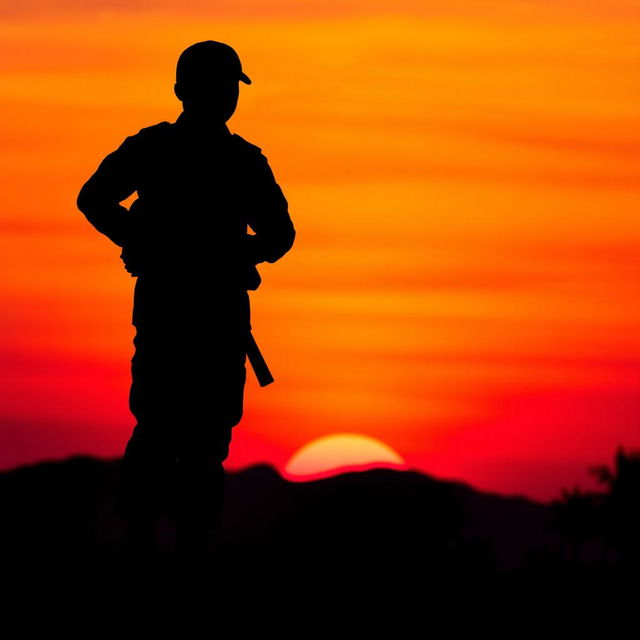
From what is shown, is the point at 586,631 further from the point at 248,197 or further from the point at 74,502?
the point at 74,502

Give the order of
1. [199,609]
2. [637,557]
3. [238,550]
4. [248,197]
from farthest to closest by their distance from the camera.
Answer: [637,557]
[238,550]
[248,197]
[199,609]

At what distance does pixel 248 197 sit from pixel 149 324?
4.05 ft

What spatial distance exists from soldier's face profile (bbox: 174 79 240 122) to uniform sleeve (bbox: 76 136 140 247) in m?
0.51

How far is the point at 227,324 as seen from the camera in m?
14.3

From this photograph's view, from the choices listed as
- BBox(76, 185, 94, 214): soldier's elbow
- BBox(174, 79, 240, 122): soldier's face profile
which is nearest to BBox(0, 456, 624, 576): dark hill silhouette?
BBox(76, 185, 94, 214): soldier's elbow

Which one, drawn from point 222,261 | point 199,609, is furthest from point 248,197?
point 199,609

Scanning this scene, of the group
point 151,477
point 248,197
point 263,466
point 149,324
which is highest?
point 263,466

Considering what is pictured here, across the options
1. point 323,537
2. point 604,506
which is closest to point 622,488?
point 604,506

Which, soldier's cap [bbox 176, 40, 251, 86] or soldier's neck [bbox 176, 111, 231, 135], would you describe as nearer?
soldier's cap [bbox 176, 40, 251, 86]

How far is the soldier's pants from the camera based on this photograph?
46.9 ft

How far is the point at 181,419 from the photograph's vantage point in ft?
47.0

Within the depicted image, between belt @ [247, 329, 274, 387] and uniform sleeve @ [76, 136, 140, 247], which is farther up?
uniform sleeve @ [76, 136, 140, 247]

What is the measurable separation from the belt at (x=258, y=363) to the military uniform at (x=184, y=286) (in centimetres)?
15

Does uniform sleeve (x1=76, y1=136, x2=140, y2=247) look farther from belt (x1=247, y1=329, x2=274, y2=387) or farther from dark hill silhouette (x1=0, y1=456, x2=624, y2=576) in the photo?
dark hill silhouette (x1=0, y1=456, x2=624, y2=576)
